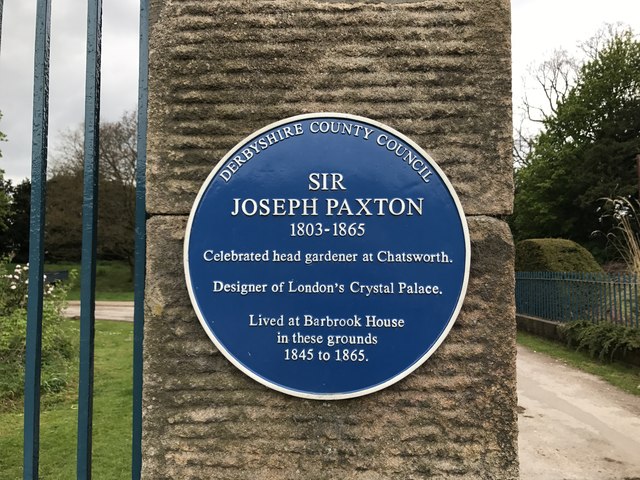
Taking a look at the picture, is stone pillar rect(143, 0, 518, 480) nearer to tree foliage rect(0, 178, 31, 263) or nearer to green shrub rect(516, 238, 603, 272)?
green shrub rect(516, 238, 603, 272)

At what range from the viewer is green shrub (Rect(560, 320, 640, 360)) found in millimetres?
9422

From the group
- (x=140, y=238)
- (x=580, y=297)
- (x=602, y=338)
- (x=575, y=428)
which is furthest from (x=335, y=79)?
(x=580, y=297)

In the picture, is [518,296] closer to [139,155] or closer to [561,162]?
[139,155]

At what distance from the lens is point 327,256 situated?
8.07 feet

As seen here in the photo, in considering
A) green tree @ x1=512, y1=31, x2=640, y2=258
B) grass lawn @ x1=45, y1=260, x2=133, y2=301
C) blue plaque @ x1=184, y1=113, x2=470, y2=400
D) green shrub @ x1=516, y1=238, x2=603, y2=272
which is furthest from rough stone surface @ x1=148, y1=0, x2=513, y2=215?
green tree @ x1=512, y1=31, x2=640, y2=258

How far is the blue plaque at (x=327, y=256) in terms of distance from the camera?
2.42 meters

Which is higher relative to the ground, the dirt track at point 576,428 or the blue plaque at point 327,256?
the blue plaque at point 327,256

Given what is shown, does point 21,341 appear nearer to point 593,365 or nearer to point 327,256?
point 327,256

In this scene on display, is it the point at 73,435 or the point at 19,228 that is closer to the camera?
the point at 73,435

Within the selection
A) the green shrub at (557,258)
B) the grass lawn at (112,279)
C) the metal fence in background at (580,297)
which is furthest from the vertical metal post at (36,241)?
the grass lawn at (112,279)

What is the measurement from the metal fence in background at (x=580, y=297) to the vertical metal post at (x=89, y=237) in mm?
9633

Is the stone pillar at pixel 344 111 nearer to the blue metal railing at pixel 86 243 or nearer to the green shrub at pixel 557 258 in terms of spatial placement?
the blue metal railing at pixel 86 243

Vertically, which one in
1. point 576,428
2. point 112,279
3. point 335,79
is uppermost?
point 335,79

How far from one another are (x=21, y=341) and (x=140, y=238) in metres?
6.19
